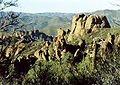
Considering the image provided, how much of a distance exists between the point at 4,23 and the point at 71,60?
7358cm

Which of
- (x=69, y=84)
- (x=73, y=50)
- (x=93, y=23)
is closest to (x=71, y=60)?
(x=73, y=50)

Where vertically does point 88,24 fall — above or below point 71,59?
above

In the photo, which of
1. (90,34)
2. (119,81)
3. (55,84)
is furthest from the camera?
(90,34)

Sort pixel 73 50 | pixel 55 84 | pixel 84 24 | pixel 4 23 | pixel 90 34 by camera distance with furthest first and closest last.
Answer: pixel 84 24 → pixel 90 34 → pixel 73 50 → pixel 55 84 → pixel 4 23

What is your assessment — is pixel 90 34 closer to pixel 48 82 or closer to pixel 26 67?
pixel 26 67

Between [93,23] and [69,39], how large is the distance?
25197 mm

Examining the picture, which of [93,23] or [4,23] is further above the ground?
[4,23]

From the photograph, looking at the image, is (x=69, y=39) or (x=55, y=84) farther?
(x=69, y=39)

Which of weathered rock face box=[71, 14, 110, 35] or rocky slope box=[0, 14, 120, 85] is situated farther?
weathered rock face box=[71, 14, 110, 35]

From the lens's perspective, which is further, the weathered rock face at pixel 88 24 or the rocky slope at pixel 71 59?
the weathered rock face at pixel 88 24

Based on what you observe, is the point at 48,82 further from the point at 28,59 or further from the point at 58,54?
the point at 58,54

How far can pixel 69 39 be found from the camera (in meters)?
174

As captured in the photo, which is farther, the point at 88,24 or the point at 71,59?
the point at 88,24

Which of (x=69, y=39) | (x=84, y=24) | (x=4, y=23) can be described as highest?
(x=4, y=23)
